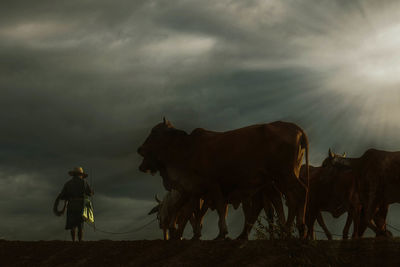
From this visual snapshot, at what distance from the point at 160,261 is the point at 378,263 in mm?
4214

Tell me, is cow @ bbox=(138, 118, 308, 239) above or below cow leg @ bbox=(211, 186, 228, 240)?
above

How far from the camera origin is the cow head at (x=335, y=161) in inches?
754

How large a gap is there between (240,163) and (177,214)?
290 cm

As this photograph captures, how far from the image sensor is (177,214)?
1712 cm

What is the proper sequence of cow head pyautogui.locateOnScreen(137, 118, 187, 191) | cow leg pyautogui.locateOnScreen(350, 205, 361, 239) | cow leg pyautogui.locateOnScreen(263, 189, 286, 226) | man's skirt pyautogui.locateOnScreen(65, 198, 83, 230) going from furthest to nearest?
cow leg pyautogui.locateOnScreen(350, 205, 361, 239) → man's skirt pyautogui.locateOnScreen(65, 198, 83, 230) → cow head pyautogui.locateOnScreen(137, 118, 187, 191) → cow leg pyautogui.locateOnScreen(263, 189, 286, 226)

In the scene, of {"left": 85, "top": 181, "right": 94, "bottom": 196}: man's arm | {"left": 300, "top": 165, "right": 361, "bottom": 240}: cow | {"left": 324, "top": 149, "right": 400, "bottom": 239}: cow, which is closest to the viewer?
{"left": 324, "top": 149, "right": 400, "bottom": 239}: cow

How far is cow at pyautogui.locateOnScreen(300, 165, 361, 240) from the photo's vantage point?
1927 cm

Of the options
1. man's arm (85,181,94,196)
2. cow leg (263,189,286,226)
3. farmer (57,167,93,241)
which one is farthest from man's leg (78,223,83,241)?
cow leg (263,189,286,226)

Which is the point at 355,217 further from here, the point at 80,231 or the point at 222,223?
the point at 80,231

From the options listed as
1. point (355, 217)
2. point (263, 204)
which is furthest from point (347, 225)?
point (263, 204)

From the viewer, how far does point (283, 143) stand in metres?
14.8

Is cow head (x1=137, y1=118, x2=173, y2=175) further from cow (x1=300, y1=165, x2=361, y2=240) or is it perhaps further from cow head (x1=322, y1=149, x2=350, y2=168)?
cow head (x1=322, y1=149, x2=350, y2=168)

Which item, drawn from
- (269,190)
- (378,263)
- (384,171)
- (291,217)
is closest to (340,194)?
(384,171)

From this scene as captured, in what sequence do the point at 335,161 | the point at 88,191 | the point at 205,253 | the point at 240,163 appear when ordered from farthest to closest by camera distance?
1. the point at 335,161
2. the point at 88,191
3. the point at 240,163
4. the point at 205,253
